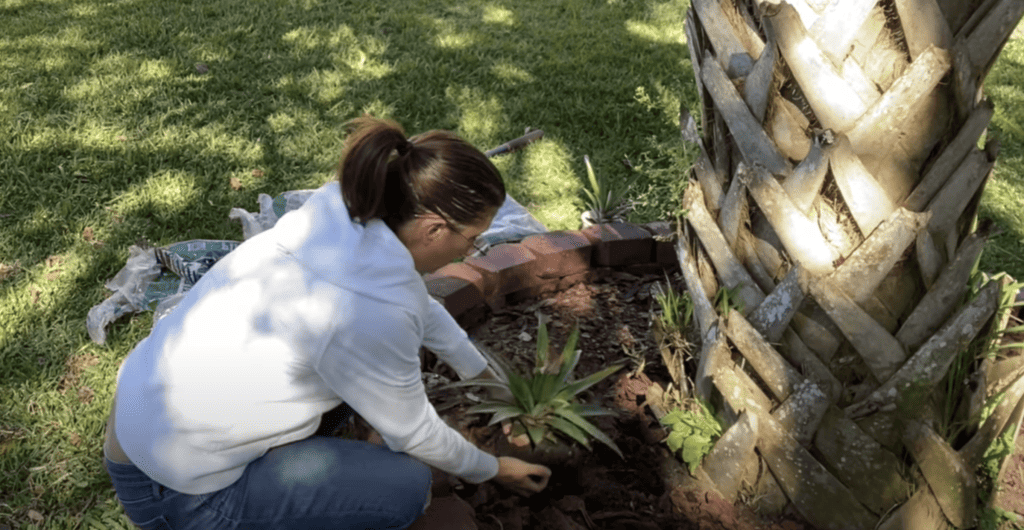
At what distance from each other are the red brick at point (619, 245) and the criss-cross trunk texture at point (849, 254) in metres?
1.00

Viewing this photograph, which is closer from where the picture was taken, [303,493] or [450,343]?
[303,493]

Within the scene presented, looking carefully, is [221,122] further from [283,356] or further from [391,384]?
[391,384]

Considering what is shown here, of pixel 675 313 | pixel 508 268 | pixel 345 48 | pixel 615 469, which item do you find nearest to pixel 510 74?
pixel 345 48

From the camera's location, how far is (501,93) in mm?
4961

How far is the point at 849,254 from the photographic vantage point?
63.3 inches

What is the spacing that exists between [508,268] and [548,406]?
0.72 m

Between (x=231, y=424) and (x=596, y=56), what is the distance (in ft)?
13.7

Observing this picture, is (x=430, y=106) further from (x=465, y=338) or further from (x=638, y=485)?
(x=638, y=485)

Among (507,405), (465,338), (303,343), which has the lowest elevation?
(507,405)

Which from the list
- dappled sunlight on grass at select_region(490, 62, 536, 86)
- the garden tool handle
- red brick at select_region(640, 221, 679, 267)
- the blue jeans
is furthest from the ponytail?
dappled sunlight on grass at select_region(490, 62, 536, 86)

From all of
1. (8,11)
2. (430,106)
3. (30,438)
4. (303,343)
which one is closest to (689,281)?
(303,343)

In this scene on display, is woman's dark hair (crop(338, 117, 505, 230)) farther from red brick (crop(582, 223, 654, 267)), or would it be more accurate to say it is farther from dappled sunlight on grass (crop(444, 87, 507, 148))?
dappled sunlight on grass (crop(444, 87, 507, 148))

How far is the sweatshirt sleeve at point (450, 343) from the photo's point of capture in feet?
7.42

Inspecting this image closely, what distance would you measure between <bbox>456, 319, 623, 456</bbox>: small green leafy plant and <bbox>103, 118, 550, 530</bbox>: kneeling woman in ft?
0.82
